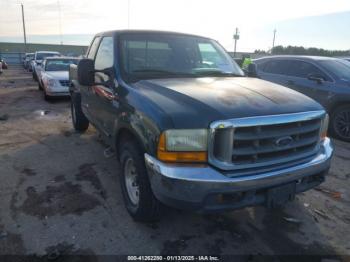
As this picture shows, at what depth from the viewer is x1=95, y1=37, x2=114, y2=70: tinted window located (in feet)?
13.6

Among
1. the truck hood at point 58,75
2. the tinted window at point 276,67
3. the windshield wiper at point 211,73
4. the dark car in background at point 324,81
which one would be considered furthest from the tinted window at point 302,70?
the truck hood at point 58,75

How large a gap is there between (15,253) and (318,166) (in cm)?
292

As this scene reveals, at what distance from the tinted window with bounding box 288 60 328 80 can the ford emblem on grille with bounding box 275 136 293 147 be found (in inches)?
197

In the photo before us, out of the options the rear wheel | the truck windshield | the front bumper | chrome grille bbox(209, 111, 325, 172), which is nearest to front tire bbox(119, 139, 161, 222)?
the front bumper

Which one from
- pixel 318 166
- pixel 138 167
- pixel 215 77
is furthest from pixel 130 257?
pixel 215 77

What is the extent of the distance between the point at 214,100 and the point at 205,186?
789 mm

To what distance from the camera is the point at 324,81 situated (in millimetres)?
7156

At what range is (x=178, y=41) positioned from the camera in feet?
14.2

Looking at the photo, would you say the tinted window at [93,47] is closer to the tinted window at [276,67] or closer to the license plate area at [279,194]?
the license plate area at [279,194]

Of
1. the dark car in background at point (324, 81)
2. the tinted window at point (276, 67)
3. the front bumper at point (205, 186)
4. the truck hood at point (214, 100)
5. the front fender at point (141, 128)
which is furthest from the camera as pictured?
the tinted window at point (276, 67)

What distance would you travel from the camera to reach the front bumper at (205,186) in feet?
8.41

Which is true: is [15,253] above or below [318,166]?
below

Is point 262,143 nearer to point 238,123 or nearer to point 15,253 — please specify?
point 238,123

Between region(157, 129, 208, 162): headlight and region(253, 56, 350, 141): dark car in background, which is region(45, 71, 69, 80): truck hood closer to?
region(253, 56, 350, 141): dark car in background
